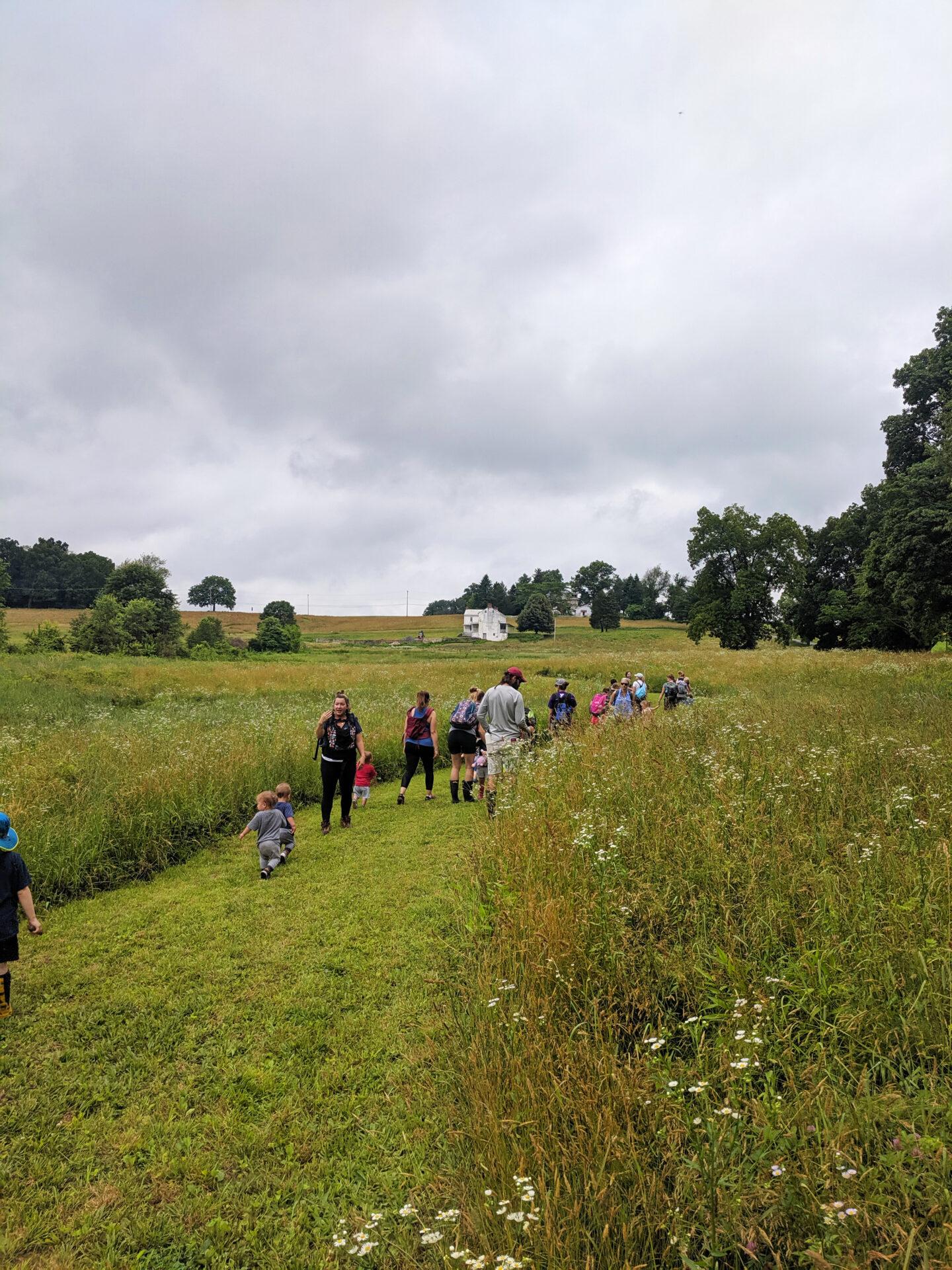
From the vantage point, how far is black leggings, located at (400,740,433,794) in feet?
34.4

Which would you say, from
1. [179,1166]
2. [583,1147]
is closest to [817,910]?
[583,1147]

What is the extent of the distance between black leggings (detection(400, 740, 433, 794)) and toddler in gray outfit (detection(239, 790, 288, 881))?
3.04 meters

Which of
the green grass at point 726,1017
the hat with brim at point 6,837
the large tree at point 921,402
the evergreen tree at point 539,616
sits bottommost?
the green grass at point 726,1017

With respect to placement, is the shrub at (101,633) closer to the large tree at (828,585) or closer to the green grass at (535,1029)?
the green grass at (535,1029)

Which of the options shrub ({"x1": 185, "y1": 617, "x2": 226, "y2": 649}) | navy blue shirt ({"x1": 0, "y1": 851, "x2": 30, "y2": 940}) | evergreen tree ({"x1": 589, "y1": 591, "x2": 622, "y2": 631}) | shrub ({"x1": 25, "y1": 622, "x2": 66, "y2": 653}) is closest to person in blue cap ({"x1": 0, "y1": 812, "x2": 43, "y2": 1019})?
navy blue shirt ({"x1": 0, "y1": 851, "x2": 30, "y2": 940})

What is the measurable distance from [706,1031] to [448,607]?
180 m

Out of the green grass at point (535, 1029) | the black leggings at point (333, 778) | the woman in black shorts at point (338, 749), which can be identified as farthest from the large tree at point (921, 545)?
the black leggings at point (333, 778)

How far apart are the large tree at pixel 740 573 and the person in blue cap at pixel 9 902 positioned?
6501 cm

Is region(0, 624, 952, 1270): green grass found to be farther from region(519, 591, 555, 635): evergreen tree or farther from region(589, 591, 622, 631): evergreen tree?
region(519, 591, 555, 635): evergreen tree

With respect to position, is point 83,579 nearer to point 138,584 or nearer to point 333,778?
point 138,584

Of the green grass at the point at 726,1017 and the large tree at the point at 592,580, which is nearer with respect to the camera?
the green grass at the point at 726,1017

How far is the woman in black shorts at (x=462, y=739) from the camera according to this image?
33.8 feet

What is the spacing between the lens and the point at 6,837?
4422 millimetres

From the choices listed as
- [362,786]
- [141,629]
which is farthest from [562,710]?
[141,629]
